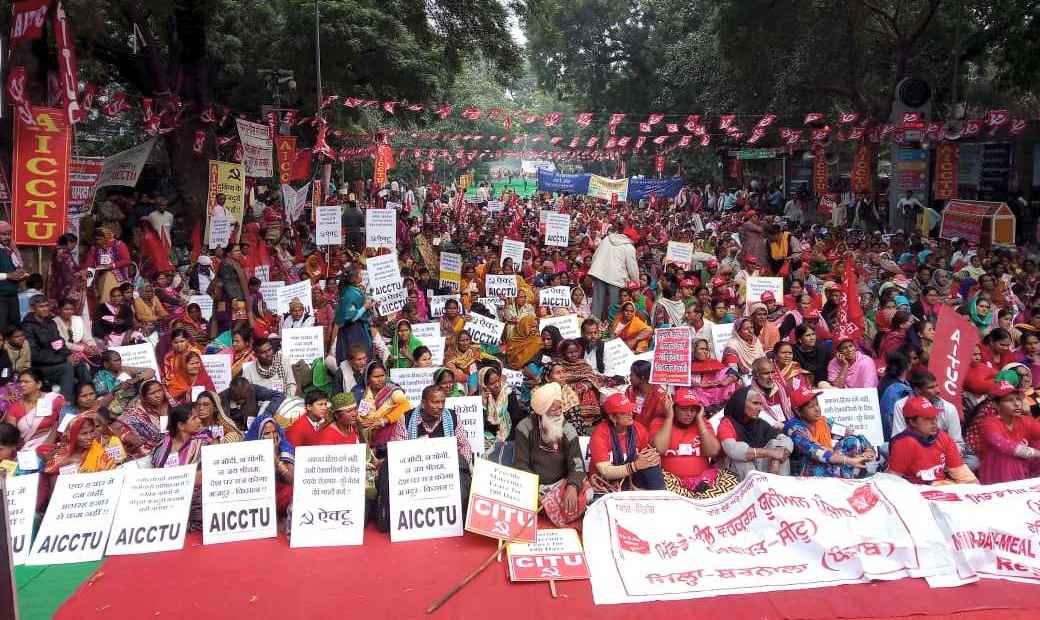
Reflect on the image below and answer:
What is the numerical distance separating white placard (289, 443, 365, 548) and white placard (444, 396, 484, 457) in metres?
1.21

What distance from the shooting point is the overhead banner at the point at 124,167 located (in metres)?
16.3

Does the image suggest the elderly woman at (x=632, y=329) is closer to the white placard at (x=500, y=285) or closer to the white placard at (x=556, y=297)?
the white placard at (x=556, y=297)

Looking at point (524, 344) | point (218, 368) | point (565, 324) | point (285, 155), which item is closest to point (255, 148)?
point (285, 155)

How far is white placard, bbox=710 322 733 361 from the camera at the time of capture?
9469 millimetres

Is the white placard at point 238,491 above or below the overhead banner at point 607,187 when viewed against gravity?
below

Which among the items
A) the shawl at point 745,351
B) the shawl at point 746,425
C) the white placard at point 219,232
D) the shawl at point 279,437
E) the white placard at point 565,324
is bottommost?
the shawl at point 279,437

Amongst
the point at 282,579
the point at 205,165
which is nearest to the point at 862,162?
the point at 205,165

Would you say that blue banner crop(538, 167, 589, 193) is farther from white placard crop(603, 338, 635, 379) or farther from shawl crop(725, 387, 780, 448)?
shawl crop(725, 387, 780, 448)

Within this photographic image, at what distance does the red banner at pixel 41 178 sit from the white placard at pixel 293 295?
9.38ft

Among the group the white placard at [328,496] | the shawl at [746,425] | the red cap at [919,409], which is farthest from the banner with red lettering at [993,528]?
the white placard at [328,496]

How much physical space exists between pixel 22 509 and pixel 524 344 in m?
5.33

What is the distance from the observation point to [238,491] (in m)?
6.05

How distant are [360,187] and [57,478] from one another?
27.2 m

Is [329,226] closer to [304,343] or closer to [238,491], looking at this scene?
[304,343]
